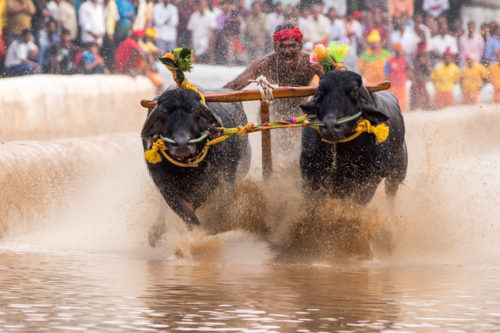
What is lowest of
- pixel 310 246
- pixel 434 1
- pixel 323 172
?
pixel 310 246

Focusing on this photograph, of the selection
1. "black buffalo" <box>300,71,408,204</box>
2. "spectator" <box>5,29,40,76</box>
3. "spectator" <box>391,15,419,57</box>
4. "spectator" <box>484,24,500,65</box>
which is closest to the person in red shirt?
"spectator" <box>5,29,40,76</box>

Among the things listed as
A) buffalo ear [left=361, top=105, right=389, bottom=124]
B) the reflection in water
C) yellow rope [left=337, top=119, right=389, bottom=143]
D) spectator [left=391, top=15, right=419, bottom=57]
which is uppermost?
spectator [left=391, top=15, right=419, bottom=57]

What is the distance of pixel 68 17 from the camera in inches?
687

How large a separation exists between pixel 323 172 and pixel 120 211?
361cm

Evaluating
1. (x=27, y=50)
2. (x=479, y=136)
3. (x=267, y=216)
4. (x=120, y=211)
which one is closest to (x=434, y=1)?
(x=479, y=136)

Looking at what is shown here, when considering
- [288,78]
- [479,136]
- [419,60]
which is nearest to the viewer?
[288,78]

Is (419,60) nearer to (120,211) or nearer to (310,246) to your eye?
(120,211)

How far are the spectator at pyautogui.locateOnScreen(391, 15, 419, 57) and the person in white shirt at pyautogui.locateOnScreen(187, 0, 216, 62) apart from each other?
3.70 meters

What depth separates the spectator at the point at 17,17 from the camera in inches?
650

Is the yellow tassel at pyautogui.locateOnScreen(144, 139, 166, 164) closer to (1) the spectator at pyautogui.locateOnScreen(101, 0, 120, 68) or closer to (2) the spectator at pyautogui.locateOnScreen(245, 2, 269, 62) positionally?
(1) the spectator at pyautogui.locateOnScreen(101, 0, 120, 68)

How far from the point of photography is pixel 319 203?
32.0ft

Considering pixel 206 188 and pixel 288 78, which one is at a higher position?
pixel 288 78

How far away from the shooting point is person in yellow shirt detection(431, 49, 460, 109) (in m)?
21.6

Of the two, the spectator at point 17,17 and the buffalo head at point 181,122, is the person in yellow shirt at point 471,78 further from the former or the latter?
the buffalo head at point 181,122
